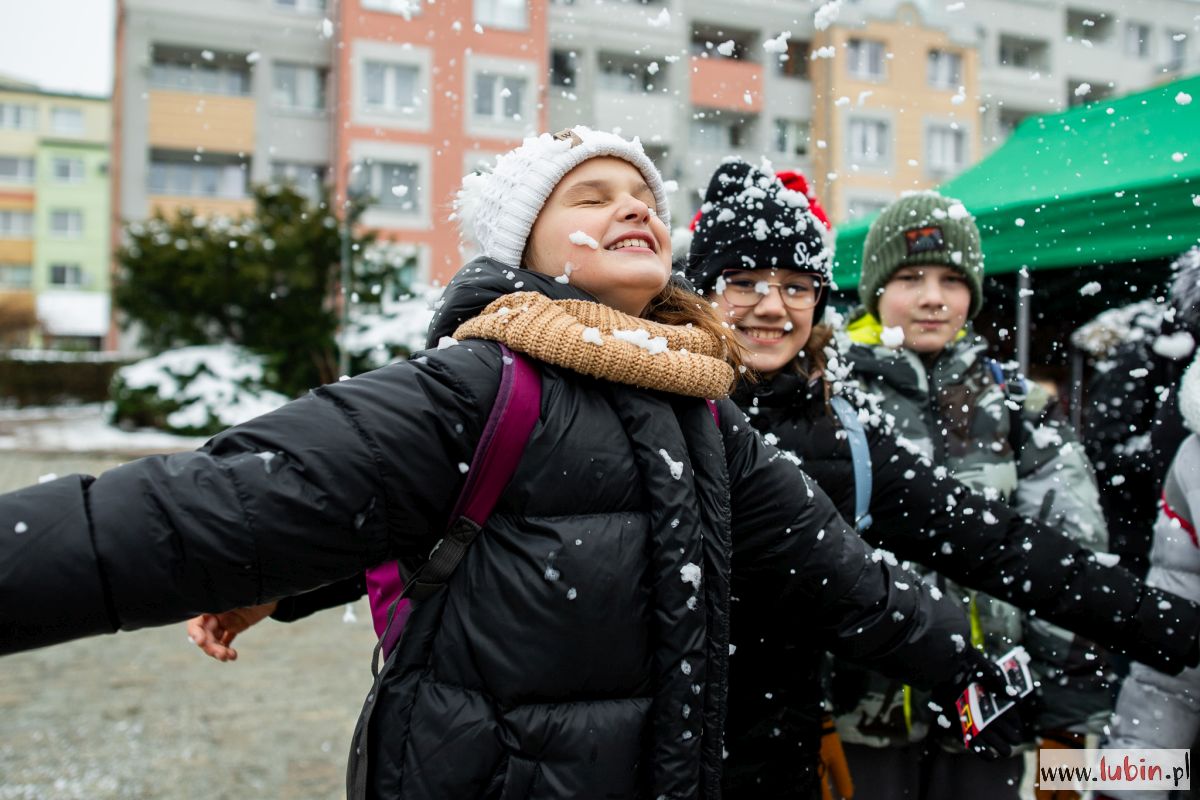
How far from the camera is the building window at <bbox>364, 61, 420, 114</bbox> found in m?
19.7

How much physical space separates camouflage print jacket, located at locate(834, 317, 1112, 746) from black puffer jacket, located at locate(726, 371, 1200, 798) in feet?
0.72

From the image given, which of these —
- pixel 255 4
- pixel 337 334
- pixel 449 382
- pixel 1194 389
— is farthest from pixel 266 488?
pixel 255 4

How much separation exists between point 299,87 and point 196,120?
290 cm

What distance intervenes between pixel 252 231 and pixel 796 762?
55.2 ft

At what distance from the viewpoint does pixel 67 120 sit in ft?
166

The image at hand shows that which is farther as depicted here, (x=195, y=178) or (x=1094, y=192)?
(x=195, y=178)

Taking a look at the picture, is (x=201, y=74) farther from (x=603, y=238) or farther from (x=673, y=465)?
(x=673, y=465)

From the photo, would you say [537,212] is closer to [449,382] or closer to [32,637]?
[449,382]

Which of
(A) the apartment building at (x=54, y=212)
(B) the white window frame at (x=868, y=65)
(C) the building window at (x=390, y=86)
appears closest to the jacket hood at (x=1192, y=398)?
(B) the white window frame at (x=868, y=65)

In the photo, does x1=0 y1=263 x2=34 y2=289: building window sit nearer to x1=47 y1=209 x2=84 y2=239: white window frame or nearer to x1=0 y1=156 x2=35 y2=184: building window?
x1=47 y1=209 x2=84 y2=239: white window frame

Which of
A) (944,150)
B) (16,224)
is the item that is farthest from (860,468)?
(16,224)

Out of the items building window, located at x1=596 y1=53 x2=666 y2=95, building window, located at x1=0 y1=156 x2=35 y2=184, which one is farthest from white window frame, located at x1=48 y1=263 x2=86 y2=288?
building window, located at x1=596 y1=53 x2=666 y2=95

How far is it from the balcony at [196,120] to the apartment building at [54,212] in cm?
1906

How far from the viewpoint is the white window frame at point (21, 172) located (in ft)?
161
